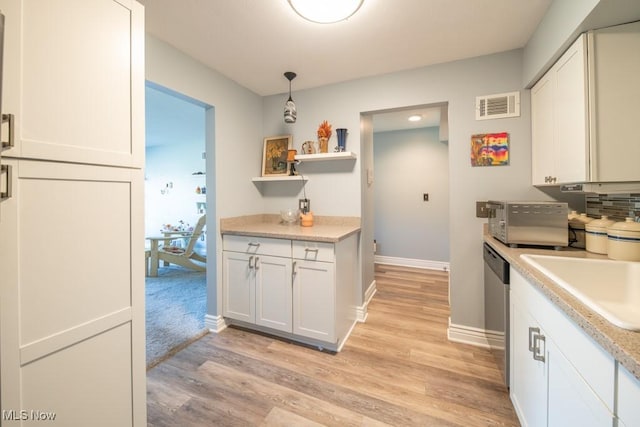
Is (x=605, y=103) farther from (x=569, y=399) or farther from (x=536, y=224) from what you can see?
(x=569, y=399)

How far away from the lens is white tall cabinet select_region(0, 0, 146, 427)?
2.51ft

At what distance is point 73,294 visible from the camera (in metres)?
0.89

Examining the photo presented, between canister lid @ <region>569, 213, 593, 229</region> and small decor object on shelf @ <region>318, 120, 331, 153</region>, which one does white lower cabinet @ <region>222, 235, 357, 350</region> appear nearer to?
small decor object on shelf @ <region>318, 120, 331, 153</region>

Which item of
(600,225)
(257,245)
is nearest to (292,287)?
(257,245)

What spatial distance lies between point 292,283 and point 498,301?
143cm

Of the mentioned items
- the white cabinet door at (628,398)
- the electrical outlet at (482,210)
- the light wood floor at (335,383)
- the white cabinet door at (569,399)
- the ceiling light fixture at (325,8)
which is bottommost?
the light wood floor at (335,383)

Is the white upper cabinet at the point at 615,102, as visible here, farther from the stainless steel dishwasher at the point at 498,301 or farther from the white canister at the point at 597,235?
the stainless steel dishwasher at the point at 498,301

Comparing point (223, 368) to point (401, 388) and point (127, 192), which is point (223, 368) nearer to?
point (401, 388)

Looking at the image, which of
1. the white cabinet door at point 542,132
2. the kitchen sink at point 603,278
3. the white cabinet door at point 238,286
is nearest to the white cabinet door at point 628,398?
the kitchen sink at point 603,278

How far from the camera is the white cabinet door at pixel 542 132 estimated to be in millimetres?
1650

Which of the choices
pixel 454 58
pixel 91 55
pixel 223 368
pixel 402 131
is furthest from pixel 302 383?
pixel 402 131

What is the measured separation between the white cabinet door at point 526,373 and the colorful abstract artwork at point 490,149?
1.13 meters

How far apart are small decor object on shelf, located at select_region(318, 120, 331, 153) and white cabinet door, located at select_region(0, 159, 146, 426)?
5.49 feet

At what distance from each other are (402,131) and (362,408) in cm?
401
